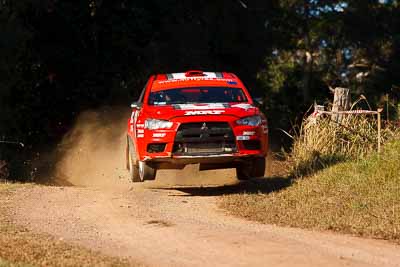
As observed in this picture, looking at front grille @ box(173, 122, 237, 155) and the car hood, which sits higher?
the car hood

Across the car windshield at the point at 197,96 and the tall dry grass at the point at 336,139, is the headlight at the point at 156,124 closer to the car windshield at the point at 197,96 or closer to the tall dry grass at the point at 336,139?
the car windshield at the point at 197,96

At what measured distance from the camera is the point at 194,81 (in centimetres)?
1625

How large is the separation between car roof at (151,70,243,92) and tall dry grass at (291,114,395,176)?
1.98 metres

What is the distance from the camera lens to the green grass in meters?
11.7

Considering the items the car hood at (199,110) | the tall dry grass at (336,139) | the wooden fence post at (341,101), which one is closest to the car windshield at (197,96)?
the car hood at (199,110)

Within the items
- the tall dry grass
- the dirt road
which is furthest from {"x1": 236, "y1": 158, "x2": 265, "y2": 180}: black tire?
the tall dry grass

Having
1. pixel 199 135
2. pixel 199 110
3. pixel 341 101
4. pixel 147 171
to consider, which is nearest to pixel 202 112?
pixel 199 110

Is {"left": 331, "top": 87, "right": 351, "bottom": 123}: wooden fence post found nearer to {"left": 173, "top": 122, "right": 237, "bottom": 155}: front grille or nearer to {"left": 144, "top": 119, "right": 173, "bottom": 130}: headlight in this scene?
{"left": 173, "top": 122, "right": 237, "bottom": 155}: front grille

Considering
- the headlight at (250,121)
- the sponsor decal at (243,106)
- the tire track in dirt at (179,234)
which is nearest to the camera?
the tire track in dirt at (179,234)

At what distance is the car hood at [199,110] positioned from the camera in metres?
14.6

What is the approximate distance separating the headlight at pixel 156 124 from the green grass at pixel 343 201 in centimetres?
138

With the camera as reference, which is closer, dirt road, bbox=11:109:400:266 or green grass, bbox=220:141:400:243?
dirt road, bbox=11:109:400:266

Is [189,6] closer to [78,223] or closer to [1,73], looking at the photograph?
[1,73]

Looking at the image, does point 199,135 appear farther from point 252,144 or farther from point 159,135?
point 252,144
